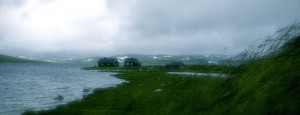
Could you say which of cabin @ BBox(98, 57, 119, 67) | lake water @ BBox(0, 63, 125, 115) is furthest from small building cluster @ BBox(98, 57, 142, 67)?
lake water @ BBox(0, 63, 125, 115)

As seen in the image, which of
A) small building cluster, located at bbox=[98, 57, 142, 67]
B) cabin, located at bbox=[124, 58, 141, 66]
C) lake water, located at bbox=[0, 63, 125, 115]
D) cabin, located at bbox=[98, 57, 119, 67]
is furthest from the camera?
cabin, located at bbox=[98, 57, 119, 67]

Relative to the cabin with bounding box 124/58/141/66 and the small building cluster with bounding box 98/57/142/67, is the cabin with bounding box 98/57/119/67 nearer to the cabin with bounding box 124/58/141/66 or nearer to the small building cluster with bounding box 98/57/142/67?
the small building cluster with bounding box 98/57/142/67

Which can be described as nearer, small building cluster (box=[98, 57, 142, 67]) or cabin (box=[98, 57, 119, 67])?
small building cluster (box=[98, 57, 142, 67])

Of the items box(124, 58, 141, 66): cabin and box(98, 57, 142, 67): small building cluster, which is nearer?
box(124, 58, 141, 66): cabin

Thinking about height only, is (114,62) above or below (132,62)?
above

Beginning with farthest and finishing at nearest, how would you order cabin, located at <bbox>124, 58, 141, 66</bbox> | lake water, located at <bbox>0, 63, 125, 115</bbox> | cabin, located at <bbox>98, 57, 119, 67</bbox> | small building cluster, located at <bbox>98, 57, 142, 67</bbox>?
1. cabin, located at <bbox>98, 57, 119, 67</bbox>
2. small building cluster, located at <bbox>98, 57, 142, 67</bbox>
3. cabin, located at <bbox>124, 58, 141, 66</bbox>
4. lake water, located at <bbox>0, 63, 125, 115</bbox>

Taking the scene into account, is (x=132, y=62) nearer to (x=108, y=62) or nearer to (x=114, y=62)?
(x=114, y=62)

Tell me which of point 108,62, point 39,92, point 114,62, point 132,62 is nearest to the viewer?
point 39,92

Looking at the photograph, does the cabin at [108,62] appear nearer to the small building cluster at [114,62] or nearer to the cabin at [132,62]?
the small building cluster at [114,62]

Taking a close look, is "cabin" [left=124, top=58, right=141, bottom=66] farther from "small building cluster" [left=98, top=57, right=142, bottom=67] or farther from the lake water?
the lake water

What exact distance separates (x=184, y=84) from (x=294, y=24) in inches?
155

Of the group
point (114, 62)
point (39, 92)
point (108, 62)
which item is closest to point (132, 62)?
point (114, 62)

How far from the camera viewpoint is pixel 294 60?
670cm

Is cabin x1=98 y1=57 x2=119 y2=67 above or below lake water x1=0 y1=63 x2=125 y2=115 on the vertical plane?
above
